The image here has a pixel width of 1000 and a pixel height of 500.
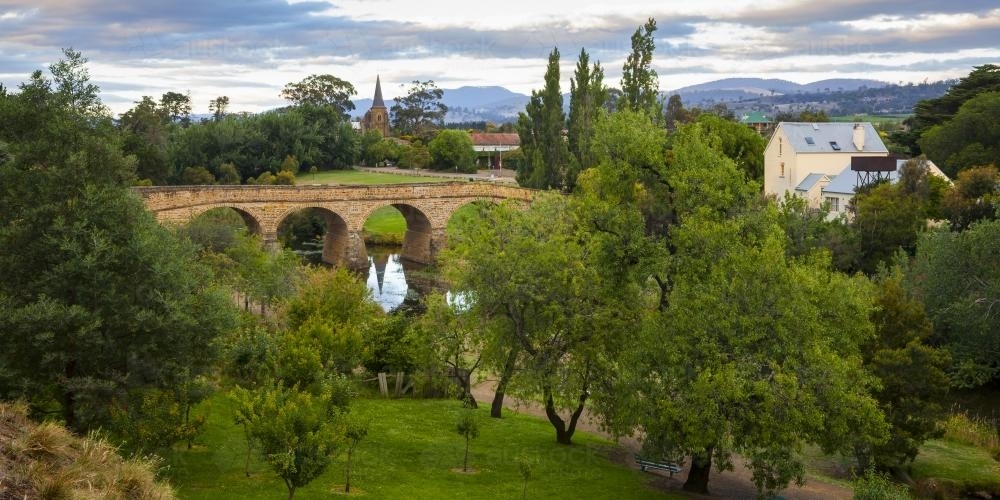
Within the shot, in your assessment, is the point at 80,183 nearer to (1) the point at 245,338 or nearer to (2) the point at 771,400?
(1) the point at 245,338

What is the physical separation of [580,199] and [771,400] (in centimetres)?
760

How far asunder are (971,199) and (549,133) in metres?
31.2

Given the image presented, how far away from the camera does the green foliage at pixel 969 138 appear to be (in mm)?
66125

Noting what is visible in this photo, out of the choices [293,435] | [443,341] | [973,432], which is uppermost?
[293,435]

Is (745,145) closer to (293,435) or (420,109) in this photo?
(293,435)

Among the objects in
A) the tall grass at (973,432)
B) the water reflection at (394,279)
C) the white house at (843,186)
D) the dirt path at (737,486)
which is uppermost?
the white house at (843,186)

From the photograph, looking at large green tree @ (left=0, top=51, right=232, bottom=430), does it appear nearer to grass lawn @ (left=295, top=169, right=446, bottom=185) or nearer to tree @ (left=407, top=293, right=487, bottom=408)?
tree @ (left=407, top=293, right=487, bottom=408)

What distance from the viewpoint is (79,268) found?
65.5ft

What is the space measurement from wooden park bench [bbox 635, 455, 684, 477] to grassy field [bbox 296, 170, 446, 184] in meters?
70.8

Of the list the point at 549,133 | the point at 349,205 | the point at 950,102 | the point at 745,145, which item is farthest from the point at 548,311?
the point at 950,102

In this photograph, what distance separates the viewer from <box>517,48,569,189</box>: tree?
74.3 metres

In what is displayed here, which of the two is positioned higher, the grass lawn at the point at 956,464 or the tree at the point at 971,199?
the tree at the point at 971,199

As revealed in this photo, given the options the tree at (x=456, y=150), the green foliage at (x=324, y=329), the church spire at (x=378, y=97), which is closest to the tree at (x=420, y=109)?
the church spire at (x=378, y=97)

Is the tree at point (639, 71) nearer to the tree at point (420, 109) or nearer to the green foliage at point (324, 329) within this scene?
the green foliage at point (324, 329)
